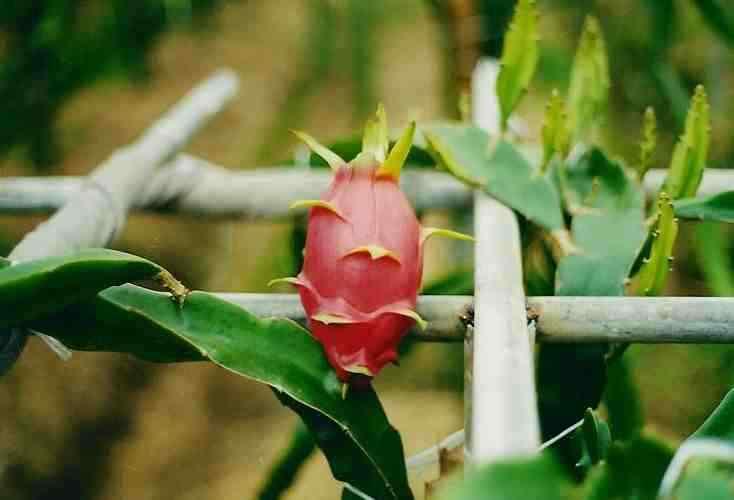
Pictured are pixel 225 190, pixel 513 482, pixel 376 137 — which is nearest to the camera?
pixel 513 482

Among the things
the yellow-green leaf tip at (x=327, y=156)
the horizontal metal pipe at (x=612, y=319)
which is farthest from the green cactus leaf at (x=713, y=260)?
the yellow-green leaf tip at (x=327, y=156)

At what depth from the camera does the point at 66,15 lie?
3.69ft

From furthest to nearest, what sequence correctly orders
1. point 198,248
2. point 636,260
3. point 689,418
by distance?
point 198,248 < point 689,418 < point 636,260

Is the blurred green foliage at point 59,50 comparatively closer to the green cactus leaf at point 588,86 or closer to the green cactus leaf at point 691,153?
the green cactus leaf at point 588,86

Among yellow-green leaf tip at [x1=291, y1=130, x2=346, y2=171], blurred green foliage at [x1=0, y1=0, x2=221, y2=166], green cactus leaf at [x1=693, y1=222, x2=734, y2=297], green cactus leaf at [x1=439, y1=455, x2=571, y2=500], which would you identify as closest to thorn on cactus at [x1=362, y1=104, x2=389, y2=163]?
yellow-green leaf tip at [x1=291, y1=130, x2=346, y2=171]

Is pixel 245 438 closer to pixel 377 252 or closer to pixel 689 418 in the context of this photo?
pixel 689 418

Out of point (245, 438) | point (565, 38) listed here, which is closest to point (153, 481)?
point (245, 438)

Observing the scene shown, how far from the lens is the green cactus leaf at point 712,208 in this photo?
54 cm

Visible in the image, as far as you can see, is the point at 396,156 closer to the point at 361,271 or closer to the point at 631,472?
the point at 361,271

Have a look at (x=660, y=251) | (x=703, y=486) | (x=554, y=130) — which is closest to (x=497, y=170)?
(x=554, y=130)

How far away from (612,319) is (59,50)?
0.88m

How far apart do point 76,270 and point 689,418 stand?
3.51ft

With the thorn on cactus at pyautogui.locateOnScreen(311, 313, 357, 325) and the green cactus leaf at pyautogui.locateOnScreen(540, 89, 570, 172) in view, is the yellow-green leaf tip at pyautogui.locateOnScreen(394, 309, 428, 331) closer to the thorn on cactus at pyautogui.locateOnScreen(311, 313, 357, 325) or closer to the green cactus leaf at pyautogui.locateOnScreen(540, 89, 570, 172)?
the thorn on cactus at pyautogui.locateOnScreen(311, 313, 357, 325)

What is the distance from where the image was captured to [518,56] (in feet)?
2.01
